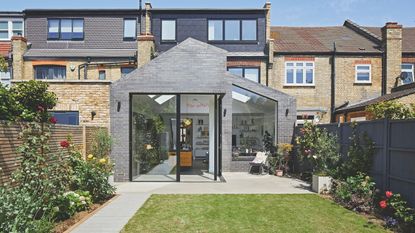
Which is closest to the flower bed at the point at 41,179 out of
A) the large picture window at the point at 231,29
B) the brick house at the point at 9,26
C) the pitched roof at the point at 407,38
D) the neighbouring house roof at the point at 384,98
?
the neighbouring house roof at the point at 384,98

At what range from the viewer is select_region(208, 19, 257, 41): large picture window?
2356 cm

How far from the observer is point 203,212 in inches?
340

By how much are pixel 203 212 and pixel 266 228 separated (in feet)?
6.08

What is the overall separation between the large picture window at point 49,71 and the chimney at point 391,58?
20048 mm

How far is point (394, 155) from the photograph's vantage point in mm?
8445

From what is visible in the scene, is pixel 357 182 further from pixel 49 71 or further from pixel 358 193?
pixel 49 71

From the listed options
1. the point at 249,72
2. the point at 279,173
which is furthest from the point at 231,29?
the point at 279,173

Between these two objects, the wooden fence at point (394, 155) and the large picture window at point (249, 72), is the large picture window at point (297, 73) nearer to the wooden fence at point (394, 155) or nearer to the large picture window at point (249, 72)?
the large picture window at point (249, 72)

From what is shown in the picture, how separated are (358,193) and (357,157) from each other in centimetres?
119

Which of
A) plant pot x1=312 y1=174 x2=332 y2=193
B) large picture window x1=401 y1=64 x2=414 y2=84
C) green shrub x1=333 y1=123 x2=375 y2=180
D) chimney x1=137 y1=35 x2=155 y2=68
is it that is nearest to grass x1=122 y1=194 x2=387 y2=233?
plant pot x1=312 y1=174 x2=332 y2=193

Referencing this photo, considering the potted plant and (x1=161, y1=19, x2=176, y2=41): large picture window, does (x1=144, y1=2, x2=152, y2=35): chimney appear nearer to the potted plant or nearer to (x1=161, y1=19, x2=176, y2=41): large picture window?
(x1=161, y1=19, x2=176, y2=41): large picture window

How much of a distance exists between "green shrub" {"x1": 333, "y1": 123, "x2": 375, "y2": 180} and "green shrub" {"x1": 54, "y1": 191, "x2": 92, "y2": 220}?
7.08m

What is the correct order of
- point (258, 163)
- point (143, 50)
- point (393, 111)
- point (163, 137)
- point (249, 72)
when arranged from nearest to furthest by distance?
point (393, 111)
point (163, 137)
point (258, 163)
point (143, 50)
point (249, 72)

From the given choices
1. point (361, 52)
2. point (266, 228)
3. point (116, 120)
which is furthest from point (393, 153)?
point (361, 52)
